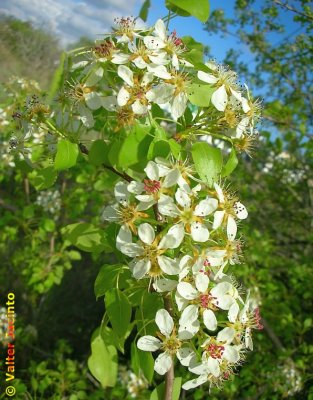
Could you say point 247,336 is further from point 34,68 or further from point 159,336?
point 34,68

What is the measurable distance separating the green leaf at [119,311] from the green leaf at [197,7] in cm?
61

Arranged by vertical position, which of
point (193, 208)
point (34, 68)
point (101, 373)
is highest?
point (34, 68)

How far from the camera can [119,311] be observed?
992mm

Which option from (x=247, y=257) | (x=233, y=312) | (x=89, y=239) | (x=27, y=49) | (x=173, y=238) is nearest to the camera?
(x=173, y=238)

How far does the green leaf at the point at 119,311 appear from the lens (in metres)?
0.98

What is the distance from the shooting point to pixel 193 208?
3.15ft

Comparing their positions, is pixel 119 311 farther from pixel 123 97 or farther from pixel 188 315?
pixel 123 97

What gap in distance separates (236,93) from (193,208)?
32 cm

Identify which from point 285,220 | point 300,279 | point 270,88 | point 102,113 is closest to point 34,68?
point 270,88

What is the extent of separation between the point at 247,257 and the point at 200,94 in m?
2.11

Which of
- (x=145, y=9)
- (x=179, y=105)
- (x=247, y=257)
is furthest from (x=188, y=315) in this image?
(x=247, y=257)

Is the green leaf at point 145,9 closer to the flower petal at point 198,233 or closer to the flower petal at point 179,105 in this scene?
the flower petal at point 179,105

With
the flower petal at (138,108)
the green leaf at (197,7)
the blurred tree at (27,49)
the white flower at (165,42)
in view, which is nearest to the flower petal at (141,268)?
the flower petal at (138,108)

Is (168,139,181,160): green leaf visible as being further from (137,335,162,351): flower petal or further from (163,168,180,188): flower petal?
(137,335,162,351): flower petal
